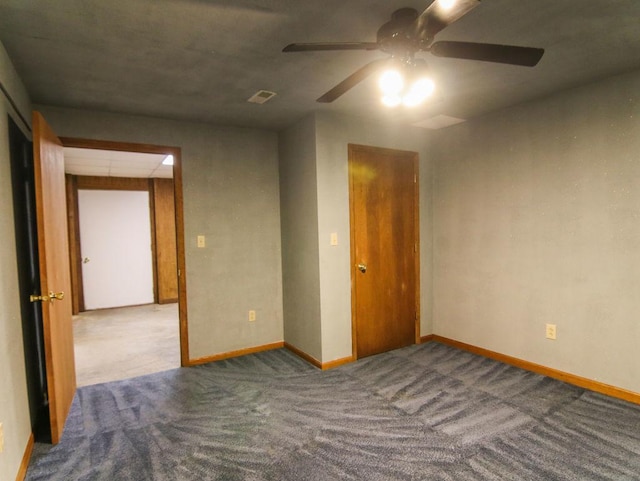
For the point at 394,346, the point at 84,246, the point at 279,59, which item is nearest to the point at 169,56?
the point at 279,59

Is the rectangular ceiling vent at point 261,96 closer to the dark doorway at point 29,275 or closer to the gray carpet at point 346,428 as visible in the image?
the dark doorway at point 29,275

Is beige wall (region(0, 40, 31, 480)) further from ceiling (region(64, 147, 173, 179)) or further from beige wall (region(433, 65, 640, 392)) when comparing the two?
beige wall (region(433, 65, 640, 392))

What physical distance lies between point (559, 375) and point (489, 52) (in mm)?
2688

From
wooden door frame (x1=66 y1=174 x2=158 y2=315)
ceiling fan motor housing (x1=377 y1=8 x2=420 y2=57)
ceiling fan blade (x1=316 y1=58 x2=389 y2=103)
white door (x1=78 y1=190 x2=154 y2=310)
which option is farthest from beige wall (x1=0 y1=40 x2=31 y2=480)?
white door (x1=78 y1=190 x2=154 y2=310)

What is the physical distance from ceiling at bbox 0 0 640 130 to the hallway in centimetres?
239

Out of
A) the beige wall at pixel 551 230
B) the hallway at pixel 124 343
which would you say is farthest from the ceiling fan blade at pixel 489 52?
the hallway at pixel 124 343

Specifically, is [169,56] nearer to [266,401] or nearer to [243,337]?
[266,401]

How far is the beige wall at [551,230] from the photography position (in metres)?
2.64

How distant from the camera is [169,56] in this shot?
83.7 inches

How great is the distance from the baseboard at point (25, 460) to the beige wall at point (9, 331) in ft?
0.14

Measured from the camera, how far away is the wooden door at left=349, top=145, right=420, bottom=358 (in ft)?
11.5

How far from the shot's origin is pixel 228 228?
3691 mm

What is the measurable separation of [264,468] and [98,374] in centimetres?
226

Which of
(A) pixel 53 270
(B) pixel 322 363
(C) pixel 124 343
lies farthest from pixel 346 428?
(C) pixel 124 343
